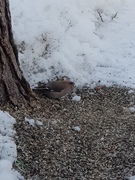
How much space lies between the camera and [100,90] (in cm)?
516

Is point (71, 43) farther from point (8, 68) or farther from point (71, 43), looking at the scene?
point (8, 68)

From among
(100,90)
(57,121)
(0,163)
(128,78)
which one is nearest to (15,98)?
(57,121)

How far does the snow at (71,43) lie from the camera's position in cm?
527

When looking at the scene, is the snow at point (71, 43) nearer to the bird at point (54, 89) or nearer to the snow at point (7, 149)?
the bird at point (54, 89)

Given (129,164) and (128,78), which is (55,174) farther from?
(128,78)

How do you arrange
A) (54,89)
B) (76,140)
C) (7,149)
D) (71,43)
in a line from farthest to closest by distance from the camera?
(71,43)
(54,89)
(76,140)
(7,149)

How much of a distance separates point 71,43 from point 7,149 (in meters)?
2.71

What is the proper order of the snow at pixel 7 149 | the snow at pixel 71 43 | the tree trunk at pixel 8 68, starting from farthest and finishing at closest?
the snow at pixel 71 43 → the tree trunk at pixel 8 68 → the snow at pixel 7 149

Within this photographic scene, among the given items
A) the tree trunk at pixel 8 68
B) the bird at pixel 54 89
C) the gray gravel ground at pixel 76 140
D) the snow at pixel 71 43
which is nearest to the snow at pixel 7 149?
the gray gravel ground at pixel 76 140

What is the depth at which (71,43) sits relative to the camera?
5.78 metres

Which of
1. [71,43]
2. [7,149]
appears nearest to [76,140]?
[7,149]

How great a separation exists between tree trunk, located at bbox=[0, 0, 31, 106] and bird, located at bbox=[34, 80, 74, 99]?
0.39 meters

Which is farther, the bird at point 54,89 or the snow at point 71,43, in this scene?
the snow at point 71,43

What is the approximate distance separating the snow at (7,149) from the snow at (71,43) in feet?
3.90
